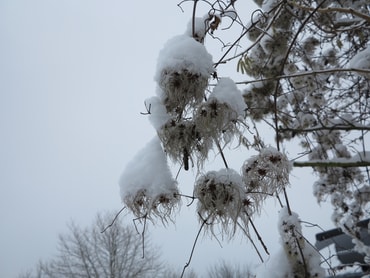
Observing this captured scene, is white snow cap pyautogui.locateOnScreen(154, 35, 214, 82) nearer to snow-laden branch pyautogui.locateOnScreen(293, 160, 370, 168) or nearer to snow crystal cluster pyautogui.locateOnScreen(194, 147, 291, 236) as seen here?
snow crystal cluster pyautogui.locateOnScreen(194, 147, 291, 236)

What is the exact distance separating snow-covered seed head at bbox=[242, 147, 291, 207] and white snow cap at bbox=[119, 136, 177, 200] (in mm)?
304

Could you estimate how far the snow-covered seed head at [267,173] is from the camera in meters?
1.11

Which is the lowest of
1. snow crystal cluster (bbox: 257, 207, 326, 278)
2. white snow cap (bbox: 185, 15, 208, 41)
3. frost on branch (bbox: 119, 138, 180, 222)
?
snow crystal cluster (bbox: 257, 207, 326, 278)

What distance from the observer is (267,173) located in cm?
113

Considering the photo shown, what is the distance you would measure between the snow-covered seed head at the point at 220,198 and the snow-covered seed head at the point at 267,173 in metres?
0.15

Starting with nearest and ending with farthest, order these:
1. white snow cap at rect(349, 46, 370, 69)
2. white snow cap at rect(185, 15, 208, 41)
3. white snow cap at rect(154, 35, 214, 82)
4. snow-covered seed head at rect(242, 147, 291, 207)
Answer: white snow cap at rect(154, 35, 214, 82) → snow-covered seed head at rect(242, 147, 291, 207) → white snow cap at rect(185, 15, 208, 41) → white snow cap at rect(349, 46, 370, 69)

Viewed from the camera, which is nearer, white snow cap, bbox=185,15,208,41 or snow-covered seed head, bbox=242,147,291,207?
snow-covered seed head, bbox=242,147,291,207

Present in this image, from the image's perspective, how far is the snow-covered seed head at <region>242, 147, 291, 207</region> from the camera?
43.8 inches

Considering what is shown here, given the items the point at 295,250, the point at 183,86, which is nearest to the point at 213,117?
the point at 183,86

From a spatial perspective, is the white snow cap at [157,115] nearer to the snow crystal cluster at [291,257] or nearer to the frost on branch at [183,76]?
the frost on branch at [183,76]

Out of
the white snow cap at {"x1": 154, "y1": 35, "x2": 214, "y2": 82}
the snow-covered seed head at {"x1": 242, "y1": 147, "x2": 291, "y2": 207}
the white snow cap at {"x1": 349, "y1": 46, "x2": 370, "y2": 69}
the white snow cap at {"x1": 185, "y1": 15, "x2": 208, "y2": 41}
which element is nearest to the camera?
the white snow cap at {"x1": 154, "y1": 35, "x2": 214, "y2": 82}

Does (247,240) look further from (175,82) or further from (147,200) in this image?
(175,82)

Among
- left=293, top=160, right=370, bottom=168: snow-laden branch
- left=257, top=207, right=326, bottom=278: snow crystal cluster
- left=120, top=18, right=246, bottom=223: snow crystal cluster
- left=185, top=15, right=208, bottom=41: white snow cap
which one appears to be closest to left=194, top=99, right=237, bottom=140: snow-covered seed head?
left=120, top=18, right=246, bottom=223: snow crystal cluster

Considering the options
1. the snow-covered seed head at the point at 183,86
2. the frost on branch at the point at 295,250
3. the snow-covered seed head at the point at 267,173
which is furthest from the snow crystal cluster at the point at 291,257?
the snow-covered seed head at the point at 183,86
